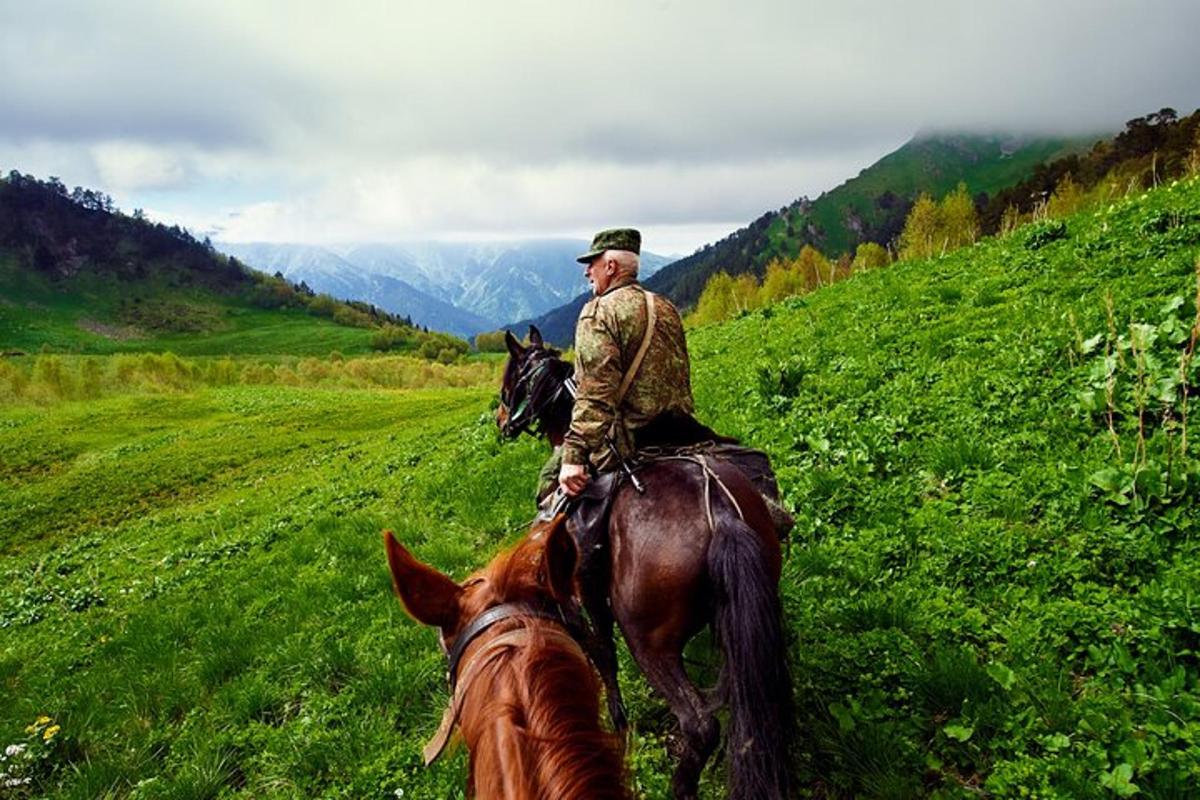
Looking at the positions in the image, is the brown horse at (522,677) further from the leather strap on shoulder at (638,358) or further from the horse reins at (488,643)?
the leather strap on shoulder at (638,358)

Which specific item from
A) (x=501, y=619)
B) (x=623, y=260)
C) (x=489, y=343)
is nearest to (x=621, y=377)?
(x=623, y=260)

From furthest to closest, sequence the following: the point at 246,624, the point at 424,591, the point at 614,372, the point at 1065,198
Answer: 1. the point at 1065,198
2. the point at 246,624
3. the point at 614,372
4. the point at 424,591

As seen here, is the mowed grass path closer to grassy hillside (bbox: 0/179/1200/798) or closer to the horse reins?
grassy hillside (bbox: 0/179/1200/798)

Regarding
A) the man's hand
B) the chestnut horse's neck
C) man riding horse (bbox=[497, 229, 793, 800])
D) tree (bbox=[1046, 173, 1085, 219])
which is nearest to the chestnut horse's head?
man riding horse (bbox=[497, 229, 793, 800])

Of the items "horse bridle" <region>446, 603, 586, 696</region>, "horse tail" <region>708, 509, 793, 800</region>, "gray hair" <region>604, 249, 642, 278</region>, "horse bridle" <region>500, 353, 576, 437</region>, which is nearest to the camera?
"horse bridle" <region>446, 603, 586, 696</region>

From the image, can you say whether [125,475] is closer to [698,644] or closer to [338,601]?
[338,601]

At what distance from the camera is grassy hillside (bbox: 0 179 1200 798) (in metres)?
4.13

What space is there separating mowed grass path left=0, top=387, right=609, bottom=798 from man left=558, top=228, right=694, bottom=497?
9.17 feet

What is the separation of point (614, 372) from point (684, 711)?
238 cm

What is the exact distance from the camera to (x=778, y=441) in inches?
363

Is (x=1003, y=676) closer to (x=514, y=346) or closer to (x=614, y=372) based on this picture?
(x=614, y=372)

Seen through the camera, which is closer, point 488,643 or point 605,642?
point 488,643

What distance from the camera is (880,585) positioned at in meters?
5.70

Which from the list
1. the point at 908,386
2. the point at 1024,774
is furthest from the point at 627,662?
the point at 908,386
